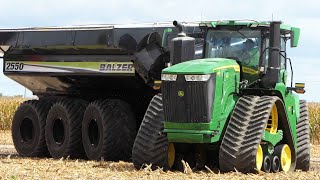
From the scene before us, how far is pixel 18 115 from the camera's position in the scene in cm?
2083

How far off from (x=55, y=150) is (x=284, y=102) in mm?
6754

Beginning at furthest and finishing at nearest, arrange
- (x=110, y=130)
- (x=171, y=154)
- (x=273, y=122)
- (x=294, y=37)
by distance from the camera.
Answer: (x=110, y=130) → (x=294, y=37) → (x=273, y=122) → (x=171, y=154)

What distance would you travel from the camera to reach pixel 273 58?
46.6ft

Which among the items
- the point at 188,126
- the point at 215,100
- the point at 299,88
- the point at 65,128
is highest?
the point at 299,88

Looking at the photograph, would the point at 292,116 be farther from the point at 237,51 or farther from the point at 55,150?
the point at 55,150

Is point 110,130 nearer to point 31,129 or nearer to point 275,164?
point 31,129

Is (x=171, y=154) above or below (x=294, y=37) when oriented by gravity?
below

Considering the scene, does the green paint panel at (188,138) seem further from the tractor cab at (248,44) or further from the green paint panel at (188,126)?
the tractor cab at (248,44)

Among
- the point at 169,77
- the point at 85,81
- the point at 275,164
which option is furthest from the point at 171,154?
the point at 85,81

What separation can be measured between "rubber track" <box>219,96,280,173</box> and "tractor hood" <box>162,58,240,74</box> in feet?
2.28

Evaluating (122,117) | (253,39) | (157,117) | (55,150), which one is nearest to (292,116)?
(253,39)

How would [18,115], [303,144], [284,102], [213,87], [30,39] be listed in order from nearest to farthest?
→ [213,87] → [284,102] → [303,144] → [30,39] → [18,115]

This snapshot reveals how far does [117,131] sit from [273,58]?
4.68 meters

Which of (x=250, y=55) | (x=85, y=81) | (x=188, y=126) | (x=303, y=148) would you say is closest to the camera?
(x=188, y=126)
